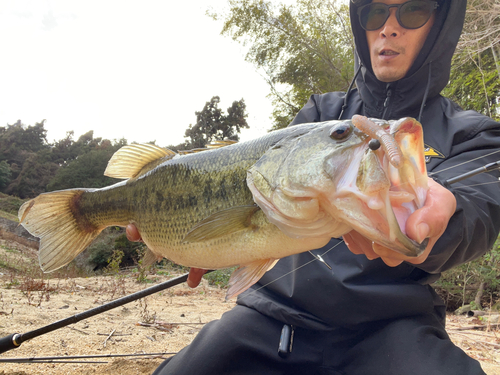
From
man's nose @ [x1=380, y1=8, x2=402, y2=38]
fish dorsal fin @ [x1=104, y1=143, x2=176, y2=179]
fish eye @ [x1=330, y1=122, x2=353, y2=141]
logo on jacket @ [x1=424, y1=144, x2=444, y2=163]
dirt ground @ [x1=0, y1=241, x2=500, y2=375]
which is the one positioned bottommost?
dirt ground @ [x1=0, y1=241, x2=500, y2=375]

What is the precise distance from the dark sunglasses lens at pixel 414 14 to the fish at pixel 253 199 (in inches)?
57.5

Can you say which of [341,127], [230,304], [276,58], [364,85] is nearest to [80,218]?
[341,127]

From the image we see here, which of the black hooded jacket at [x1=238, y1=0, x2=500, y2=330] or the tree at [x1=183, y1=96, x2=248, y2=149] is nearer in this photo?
the black hooded jacket at [x1=238, y1=0, x2=500, y2=330]

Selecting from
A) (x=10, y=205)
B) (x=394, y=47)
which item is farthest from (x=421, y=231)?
(x=10, y=205)

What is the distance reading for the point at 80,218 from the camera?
2.24 meters

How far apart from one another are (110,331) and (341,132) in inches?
148

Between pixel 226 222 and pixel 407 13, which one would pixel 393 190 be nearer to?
pixel 226 222

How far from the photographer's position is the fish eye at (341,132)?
1242 mm

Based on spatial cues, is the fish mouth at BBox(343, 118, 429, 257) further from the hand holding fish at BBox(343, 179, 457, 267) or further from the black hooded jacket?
the black hooded jacket

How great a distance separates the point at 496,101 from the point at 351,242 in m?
11.4

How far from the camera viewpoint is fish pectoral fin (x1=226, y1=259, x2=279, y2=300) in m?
1.48

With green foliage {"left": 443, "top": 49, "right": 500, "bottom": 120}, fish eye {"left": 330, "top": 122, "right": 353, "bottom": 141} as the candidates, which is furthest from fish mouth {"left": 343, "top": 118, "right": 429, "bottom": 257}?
green foliage {"left": 443, "top": 49, "right": 500, "bottom": 120}

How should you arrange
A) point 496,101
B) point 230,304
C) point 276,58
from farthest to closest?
point 276,58, point 496,101, point 230,304

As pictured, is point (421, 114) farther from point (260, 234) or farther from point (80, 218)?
point (80, 218)
